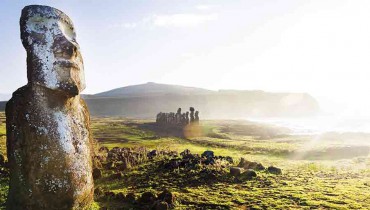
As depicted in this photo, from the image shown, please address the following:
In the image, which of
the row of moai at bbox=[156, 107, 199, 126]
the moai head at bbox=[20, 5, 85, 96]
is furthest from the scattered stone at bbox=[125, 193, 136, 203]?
the row of moai at bbox=[156, 107, 199, 126]

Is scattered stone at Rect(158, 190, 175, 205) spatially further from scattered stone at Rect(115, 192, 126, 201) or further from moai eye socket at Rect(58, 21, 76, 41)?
moai eye socket at Rect(58, 21, 76, 41)

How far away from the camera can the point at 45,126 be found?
28.4ft

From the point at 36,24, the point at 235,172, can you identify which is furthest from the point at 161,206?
the point at 36,24

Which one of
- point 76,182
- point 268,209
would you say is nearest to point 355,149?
point 268,209

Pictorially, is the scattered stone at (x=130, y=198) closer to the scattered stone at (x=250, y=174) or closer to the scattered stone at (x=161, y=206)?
the scattered stone at (x=161, y=206)

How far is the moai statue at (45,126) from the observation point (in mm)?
8500

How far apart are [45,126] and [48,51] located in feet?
5.96

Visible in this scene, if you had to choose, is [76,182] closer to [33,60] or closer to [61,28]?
[33,60]

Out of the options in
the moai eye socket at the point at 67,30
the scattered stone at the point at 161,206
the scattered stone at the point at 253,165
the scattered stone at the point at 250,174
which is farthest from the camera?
the scattered stone at the point at 253,165

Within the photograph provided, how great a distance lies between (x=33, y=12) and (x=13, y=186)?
4261 mm

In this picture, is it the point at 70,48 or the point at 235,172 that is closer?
the point at 70,48

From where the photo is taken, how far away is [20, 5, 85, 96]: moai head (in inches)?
343

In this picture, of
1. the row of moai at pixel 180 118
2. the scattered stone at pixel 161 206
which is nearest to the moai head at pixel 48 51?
the scattered stone at pixel 161 206

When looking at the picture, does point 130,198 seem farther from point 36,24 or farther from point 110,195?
point 36,24
